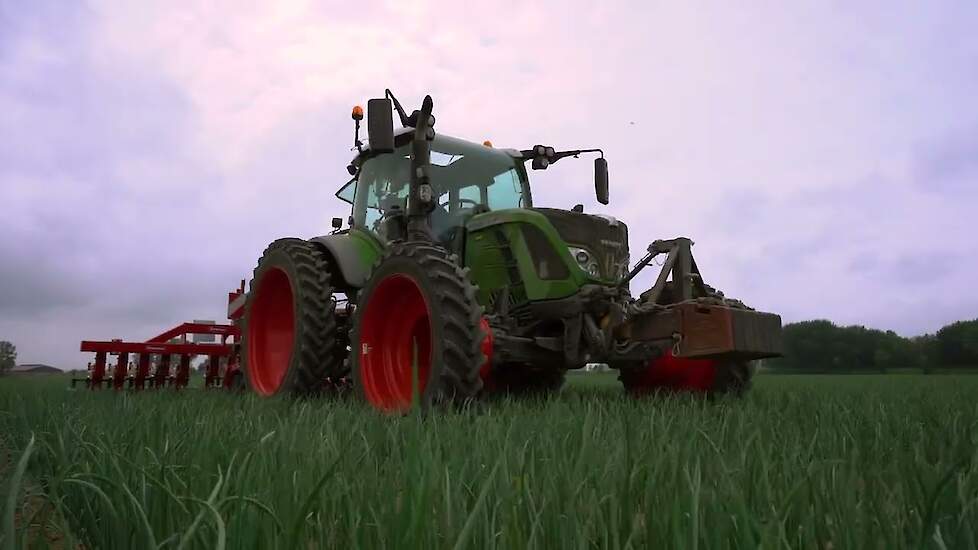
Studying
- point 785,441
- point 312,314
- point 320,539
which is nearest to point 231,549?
point 320,539

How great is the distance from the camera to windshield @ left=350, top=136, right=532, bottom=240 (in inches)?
194

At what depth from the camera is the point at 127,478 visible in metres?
1.56

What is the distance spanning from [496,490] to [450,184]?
151 inches

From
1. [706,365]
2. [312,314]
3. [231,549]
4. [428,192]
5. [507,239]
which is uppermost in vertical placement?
[428,192]

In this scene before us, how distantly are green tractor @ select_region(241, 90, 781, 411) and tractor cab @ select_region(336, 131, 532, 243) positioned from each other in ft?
0.04

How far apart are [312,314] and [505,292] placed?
57.0 inches

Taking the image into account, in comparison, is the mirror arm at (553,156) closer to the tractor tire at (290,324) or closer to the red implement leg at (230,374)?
the tractor tire at (290,324)

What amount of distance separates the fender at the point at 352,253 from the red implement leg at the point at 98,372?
3.11m

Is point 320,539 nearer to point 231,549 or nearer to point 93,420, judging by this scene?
point 231,549

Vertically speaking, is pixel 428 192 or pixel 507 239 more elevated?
pixel 428 192

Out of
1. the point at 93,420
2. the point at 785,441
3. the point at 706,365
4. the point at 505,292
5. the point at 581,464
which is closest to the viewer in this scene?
the point at 581,464

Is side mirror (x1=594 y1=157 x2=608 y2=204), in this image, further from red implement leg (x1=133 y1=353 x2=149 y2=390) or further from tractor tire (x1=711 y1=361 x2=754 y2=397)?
red implement leg (x1=133 y1=353 x2=149 y2=390)

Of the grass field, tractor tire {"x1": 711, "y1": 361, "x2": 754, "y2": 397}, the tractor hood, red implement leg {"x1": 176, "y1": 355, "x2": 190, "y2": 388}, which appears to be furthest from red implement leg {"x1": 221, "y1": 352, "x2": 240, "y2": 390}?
tractor tire {"x1": 711, "y1": 361, "x2": 754, "y2": 397}

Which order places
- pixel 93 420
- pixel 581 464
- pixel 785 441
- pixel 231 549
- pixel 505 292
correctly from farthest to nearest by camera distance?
1. pixel 505 292
2. pixel 93 420
3. pixel 785 441
4. pixel 581 464
5. pixel 231 549
